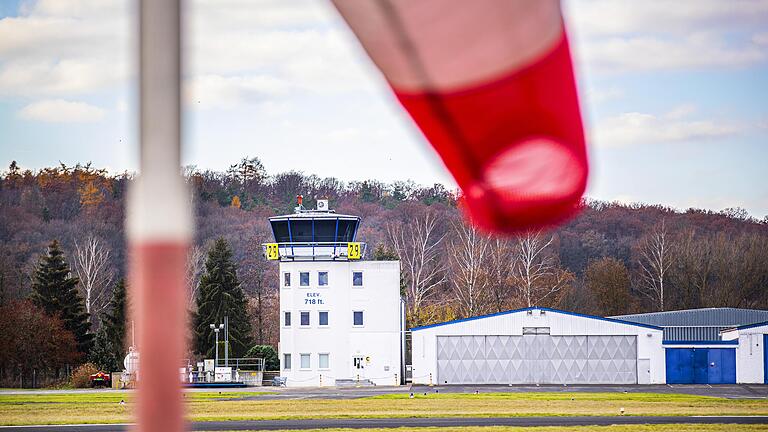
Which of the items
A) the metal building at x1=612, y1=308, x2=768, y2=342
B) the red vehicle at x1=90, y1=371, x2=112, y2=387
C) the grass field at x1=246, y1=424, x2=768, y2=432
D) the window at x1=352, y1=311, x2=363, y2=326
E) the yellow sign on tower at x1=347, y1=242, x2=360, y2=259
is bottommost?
the red vehicle at x1=90, y1=371, x2=112, y2=387

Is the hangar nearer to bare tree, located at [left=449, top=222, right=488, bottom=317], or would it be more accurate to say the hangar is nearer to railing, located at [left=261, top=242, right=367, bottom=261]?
railing, located at [left=261, top=242, right=367, bottom=261]

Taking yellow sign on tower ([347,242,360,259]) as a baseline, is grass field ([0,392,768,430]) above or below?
below

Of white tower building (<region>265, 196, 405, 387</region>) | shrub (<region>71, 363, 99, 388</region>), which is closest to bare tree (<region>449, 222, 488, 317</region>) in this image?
white tower building (<region>265, 196, 405, 387</region>)

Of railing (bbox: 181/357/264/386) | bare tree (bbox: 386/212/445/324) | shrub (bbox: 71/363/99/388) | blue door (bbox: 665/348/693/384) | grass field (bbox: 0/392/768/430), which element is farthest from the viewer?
bare tree (bbox: 386/212/445/324)

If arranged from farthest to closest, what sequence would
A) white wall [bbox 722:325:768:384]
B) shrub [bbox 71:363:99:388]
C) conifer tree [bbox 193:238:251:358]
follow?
1. conifer tree [bbox 193:238:251:358]
2. shrub [bbox 71:363:99:388]
3. white wall [bbox 722:325:768:384]

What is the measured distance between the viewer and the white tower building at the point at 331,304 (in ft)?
209

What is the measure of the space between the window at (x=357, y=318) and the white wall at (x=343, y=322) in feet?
0.68

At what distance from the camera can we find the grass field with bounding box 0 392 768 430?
35594mm

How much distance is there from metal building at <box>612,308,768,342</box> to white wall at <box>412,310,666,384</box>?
770 cm

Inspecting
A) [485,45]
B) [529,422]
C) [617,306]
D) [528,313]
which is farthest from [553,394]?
[485,45]

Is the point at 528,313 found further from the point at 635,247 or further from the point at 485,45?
the point at 485,45

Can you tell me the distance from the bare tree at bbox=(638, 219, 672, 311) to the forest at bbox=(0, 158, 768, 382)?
0.15 meters

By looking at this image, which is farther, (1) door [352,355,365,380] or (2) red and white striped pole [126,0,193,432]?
(1) door [352,355,365,380]

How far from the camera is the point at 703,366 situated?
61.3 meters
